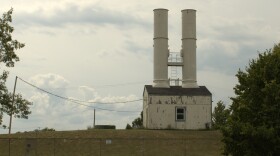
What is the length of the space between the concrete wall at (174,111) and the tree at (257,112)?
23669 mm

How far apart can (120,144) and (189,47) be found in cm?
1637

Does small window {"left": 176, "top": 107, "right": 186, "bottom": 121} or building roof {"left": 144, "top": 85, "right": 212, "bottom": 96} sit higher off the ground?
building roof {"left": 144, "top": 85, "right": 212, "bottom": 96}

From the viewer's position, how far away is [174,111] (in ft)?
166

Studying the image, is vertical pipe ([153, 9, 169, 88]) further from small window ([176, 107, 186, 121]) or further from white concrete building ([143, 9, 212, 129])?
small window ([176, 107, 186, 121])

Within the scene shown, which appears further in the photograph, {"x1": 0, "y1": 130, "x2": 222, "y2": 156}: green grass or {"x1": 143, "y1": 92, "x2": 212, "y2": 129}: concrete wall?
{"x1": 143, "y1": 92, "x2": 212, "y2": 129}: concrete wall

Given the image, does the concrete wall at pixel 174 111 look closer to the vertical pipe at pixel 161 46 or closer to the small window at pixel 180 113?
the small window at pixel 180 113

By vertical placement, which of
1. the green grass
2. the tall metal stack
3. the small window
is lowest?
the green grass

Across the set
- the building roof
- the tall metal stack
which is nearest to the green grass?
the building roof

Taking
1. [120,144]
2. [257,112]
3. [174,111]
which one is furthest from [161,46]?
[257,112]

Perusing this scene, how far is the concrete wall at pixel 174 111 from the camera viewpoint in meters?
50.7

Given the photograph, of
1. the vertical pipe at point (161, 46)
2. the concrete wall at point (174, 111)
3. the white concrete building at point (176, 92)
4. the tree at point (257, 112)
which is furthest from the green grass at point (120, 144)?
the tree at point (257, 112)

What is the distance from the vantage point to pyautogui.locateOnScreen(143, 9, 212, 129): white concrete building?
5069 centimetres

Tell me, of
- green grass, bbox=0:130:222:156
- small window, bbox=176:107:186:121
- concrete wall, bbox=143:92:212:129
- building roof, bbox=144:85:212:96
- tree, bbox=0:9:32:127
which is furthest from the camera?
building roof, bbox=144:85:212:96

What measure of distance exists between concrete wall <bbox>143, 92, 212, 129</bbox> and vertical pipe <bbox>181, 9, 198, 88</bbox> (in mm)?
2982
